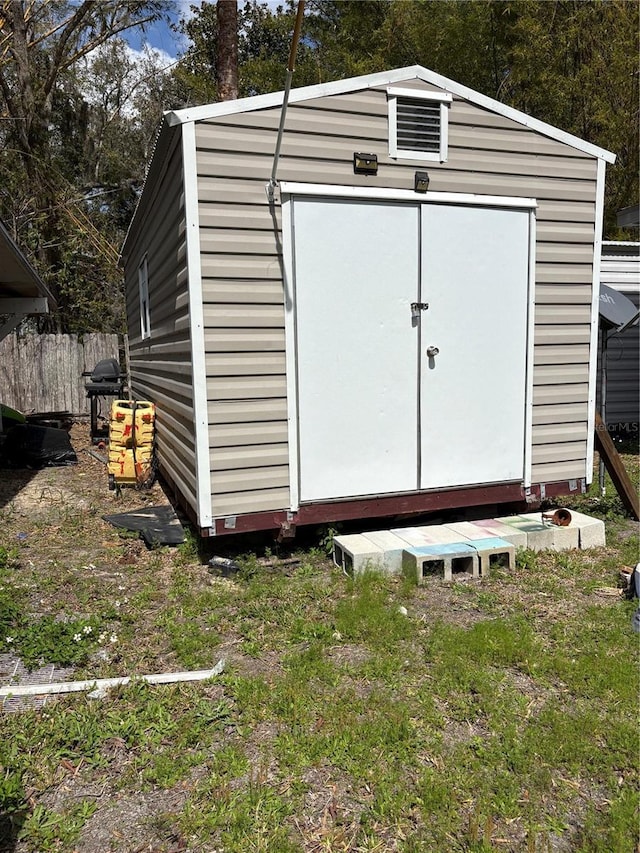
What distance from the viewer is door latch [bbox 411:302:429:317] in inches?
178

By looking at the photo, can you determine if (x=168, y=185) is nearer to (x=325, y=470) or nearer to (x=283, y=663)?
(x=325, y=470)

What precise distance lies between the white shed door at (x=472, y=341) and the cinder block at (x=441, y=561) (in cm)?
65

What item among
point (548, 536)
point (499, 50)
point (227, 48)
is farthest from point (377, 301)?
point (499, 50)

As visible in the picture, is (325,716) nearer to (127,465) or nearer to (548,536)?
(548,536)

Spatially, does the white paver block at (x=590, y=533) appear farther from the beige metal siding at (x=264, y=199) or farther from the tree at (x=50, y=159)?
the tree at (x=50, y=159)

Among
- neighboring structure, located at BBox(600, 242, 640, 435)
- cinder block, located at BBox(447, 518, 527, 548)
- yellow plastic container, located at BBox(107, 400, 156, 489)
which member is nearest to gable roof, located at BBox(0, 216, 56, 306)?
yellow plastic container, located at BBox(107, 400, 156, 489)

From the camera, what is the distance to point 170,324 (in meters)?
5.22

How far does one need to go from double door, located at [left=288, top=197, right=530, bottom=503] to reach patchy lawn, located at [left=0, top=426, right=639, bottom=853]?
841 mm

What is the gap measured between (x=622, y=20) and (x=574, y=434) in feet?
37.9

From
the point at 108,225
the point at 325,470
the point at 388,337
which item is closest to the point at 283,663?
the point at 325,470

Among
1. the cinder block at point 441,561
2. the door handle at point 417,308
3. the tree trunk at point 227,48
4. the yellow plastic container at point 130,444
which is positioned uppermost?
the tree trunk at point 227,48

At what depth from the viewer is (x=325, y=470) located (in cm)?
440

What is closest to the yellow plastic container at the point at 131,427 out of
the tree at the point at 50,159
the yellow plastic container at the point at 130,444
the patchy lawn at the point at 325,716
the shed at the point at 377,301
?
the yellow plastic container at the point at 130,444

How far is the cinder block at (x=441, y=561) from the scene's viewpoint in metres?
4.00
